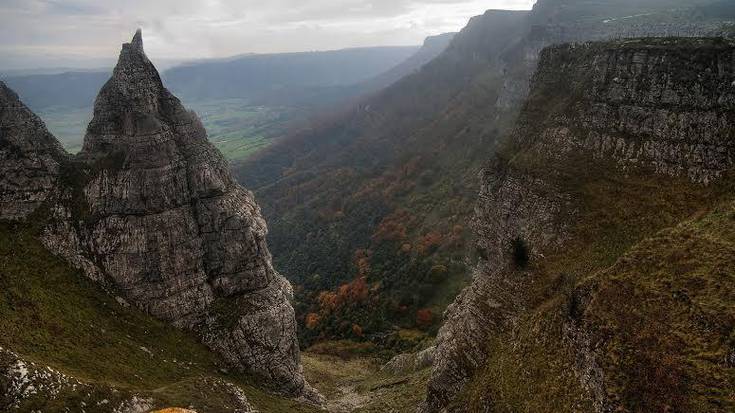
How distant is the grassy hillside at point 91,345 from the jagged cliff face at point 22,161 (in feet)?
8.40

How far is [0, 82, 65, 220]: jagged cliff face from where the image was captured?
4597 cm

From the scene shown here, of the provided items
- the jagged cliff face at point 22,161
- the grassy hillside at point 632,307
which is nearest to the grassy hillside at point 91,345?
the jagged cliff face at point 22,161

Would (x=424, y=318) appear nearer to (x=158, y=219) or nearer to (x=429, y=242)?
(x=429, y=242)

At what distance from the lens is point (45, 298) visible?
1578 inches

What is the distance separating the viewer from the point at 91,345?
38.8m

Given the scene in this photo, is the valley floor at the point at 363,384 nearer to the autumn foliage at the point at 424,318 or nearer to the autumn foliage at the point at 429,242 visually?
the autumn foliage at the point at 424,318

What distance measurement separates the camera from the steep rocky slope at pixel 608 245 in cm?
2464

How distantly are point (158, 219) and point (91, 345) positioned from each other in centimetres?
1548

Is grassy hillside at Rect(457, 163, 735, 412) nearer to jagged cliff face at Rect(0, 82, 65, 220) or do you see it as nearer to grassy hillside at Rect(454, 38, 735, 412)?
grassy hillside at Rect(454, 38, 735, 412)

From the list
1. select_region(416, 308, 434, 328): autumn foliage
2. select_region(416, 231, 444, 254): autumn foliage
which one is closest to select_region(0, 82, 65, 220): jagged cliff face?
select_region(416, 308, 434, 328): autumn foliage

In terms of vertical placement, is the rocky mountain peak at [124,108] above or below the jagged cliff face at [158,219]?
above

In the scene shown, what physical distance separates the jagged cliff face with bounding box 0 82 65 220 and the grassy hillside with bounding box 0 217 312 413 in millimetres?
2561

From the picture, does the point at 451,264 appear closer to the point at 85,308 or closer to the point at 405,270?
the point at 405,270

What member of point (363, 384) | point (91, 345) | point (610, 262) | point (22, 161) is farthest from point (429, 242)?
point (91, 345)
